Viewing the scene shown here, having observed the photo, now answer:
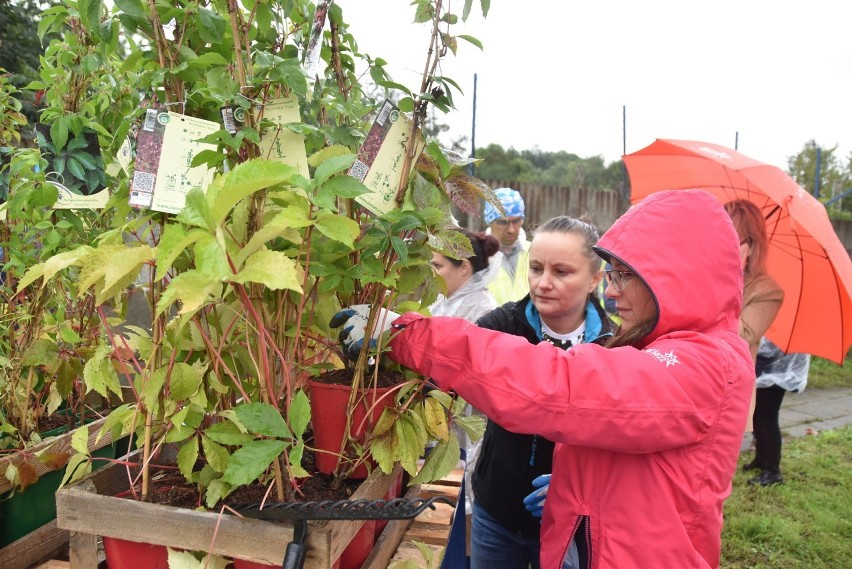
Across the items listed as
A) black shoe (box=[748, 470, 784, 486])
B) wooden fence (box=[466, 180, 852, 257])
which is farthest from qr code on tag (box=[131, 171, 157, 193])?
wooden fence (box=[466, 180, 852, 257])

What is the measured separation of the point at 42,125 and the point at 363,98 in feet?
2.60

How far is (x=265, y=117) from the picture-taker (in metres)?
1.01

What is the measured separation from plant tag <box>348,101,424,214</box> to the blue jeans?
4.29 ft

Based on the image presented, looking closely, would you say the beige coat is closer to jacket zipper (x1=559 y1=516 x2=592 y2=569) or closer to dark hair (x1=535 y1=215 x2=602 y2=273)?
dark hair (x1=535 y1=215 x2=602 y2=273)

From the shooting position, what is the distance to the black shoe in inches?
165

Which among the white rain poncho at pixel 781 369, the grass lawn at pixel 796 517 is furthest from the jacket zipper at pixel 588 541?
the white rain poncho at pixel 781 369

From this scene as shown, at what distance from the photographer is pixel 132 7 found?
3.18 feet

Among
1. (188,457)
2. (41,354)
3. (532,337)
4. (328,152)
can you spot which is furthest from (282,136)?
(532,337)

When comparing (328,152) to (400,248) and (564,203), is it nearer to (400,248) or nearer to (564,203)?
(400,248)

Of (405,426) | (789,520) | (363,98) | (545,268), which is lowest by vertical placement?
(789,520)

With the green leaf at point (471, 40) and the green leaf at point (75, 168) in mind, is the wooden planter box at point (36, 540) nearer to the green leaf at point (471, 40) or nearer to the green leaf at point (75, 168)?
the green leaf at point (75, 168)

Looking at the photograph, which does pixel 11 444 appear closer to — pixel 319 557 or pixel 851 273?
pixel 319 557

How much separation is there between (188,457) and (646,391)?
31.4 inches

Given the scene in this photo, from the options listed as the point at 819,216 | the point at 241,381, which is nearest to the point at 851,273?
the point at 819,216
